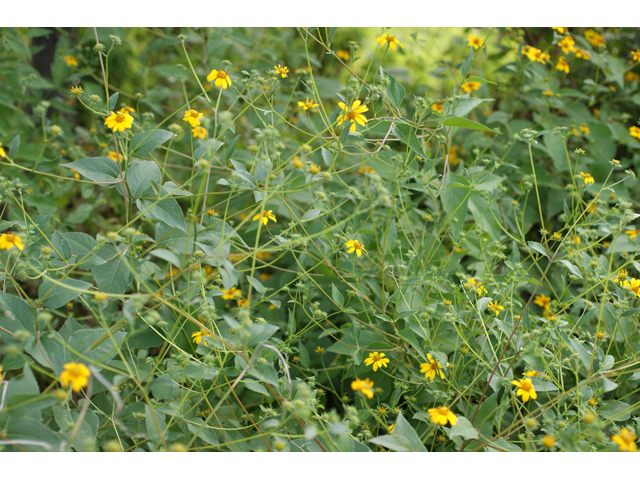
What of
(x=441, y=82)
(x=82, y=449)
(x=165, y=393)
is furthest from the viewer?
(x=441, y=82)

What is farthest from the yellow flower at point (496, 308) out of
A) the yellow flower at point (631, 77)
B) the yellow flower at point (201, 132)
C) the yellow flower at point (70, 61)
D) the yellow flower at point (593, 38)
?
the yellow flower at point (70, 61)

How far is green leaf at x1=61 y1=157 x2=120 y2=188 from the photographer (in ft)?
2.72

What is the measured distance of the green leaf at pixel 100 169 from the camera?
829mm

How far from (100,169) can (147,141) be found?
0.11m

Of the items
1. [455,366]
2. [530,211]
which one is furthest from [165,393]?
[530,211]

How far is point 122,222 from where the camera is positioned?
1.81m

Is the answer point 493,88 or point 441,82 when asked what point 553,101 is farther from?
point 441,82

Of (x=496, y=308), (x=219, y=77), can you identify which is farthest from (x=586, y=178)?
(x=219, y=77)

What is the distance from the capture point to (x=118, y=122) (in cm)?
85

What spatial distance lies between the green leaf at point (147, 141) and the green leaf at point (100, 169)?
0.06 meters

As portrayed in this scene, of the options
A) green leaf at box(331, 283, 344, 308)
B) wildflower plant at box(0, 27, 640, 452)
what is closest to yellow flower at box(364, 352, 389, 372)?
wildflower plant at box(0, 27, 640, 452)

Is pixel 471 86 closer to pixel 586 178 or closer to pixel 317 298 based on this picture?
pixel 586 178

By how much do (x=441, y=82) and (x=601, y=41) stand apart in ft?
3.98

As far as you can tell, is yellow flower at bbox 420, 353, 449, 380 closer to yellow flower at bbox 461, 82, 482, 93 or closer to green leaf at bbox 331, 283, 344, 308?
green leaf at bbox 331, 283, 344, 308
